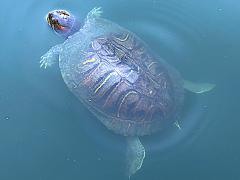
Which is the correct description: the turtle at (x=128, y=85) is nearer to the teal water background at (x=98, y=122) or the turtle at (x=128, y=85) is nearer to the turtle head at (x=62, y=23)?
the teal water background at (x=98, y=122)

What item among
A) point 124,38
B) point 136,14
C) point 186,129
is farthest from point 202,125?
point 136,14

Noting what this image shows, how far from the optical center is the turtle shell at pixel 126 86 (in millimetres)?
3211

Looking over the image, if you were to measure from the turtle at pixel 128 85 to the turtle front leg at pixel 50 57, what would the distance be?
0.15 meters

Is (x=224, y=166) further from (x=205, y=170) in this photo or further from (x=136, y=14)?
(x=136, y=14)

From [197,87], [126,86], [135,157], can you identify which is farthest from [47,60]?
[197,87]

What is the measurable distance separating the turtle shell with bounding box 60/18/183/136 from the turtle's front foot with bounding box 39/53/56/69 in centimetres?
32

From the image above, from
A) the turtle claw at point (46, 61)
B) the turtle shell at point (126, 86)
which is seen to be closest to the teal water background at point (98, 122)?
the turtle claw at point (46, 61)

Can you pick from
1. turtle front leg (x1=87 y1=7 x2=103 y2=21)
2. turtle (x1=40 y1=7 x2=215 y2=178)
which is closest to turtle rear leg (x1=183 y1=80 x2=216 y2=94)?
turtle (x1=40 y1=7 x2=215 y2=178)

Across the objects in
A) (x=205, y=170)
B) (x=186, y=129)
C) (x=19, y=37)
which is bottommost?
(x=205, y=170)

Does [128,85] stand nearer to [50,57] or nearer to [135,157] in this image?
[135,157]

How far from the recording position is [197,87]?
3.55 m

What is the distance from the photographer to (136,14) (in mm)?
4012

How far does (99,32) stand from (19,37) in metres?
0.78

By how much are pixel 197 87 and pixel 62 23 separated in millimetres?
1374
